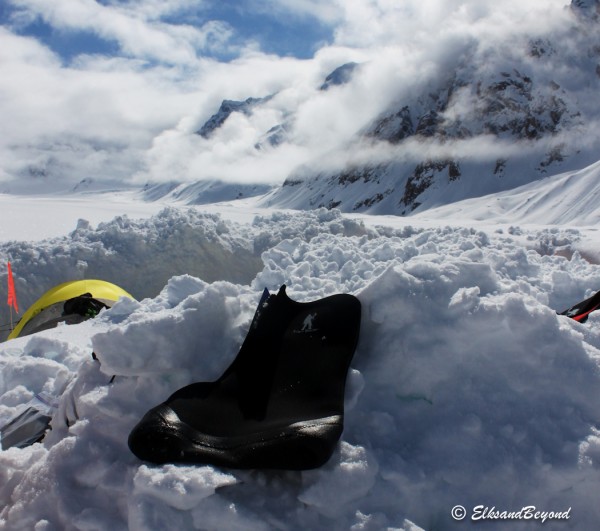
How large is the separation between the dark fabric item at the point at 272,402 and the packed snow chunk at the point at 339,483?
6 centimetres

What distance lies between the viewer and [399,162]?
360 ft

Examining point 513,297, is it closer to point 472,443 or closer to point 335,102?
point 472,443

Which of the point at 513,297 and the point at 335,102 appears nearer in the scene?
the point at 513,297

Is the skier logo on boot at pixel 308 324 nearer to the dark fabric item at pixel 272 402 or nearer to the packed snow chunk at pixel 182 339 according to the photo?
the dark fabric item at pixel 272 402

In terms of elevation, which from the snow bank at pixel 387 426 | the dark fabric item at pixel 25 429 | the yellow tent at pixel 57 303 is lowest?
A: the yellow tent at pixel 57 303

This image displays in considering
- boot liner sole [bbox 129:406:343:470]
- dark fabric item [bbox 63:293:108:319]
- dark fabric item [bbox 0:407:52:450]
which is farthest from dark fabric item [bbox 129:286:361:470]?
dark fabric item [bbox 63:293:108:319]

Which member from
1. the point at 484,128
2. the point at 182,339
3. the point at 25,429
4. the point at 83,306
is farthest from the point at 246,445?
the point at 484,128

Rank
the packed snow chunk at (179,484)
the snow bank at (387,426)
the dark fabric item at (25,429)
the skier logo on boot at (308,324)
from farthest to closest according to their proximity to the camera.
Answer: the dark fabric item at (25,429), the skier logo on boot at (308,324), the snow bank at (387,426), the packed snow chunk at (179,484)

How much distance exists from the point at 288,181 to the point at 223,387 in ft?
452

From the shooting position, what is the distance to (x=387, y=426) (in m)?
2.01

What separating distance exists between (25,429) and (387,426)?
208cm

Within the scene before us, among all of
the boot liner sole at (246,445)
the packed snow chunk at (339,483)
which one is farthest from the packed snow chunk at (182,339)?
the packed snow chunk at (339,483)

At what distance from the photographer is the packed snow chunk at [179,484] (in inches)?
62.1

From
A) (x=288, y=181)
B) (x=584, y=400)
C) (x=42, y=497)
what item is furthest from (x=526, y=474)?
(x=288, y=181)
